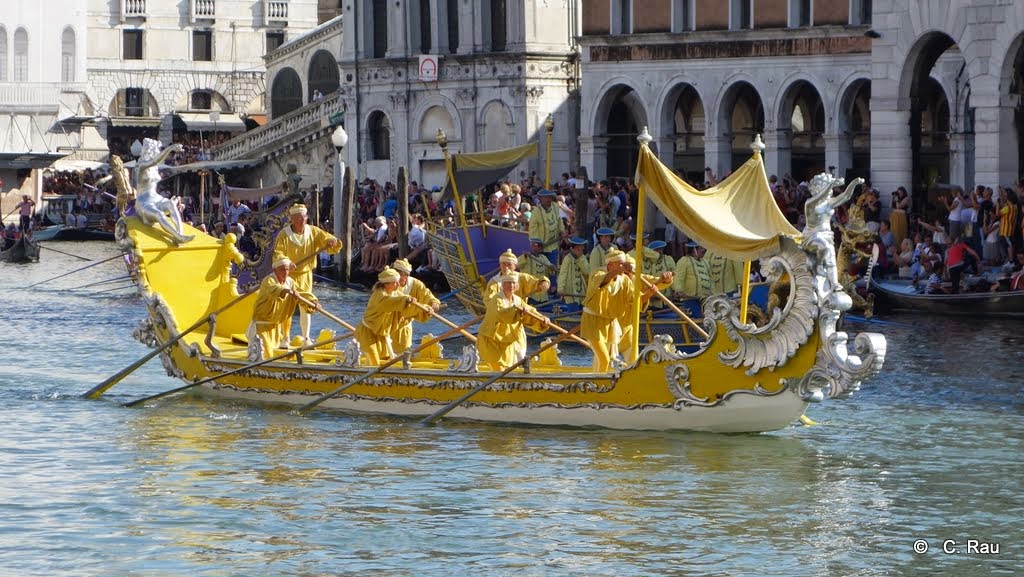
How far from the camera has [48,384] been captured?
71.9ft

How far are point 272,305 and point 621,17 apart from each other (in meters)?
20.9

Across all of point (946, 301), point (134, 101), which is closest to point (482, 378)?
point (946, 301)

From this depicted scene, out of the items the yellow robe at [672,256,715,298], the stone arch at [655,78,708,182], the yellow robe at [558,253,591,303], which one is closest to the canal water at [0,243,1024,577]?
the yellow robe at [672,256,715,298]

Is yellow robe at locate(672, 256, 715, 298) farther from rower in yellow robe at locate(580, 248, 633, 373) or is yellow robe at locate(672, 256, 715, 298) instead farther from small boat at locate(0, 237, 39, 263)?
small boat at locate(0, 237, 39, 263)

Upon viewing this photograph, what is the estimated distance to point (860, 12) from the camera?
3444 centimetres

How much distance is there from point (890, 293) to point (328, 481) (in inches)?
489

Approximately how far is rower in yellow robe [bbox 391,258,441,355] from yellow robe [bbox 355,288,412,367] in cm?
9

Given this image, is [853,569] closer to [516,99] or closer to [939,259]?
[939,259]

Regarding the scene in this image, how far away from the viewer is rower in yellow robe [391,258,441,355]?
61.3ft

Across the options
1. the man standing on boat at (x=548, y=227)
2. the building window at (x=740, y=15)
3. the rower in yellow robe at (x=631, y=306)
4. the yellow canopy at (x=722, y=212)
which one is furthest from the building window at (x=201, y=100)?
the yellow canopy at (x=722, y=212)

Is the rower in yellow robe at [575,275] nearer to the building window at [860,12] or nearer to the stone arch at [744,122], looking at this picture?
the building window at [860,12]

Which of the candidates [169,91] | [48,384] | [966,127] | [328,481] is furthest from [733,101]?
[169,91]

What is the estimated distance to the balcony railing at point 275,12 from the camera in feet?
206

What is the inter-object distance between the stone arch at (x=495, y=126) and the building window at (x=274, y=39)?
21395 mm
